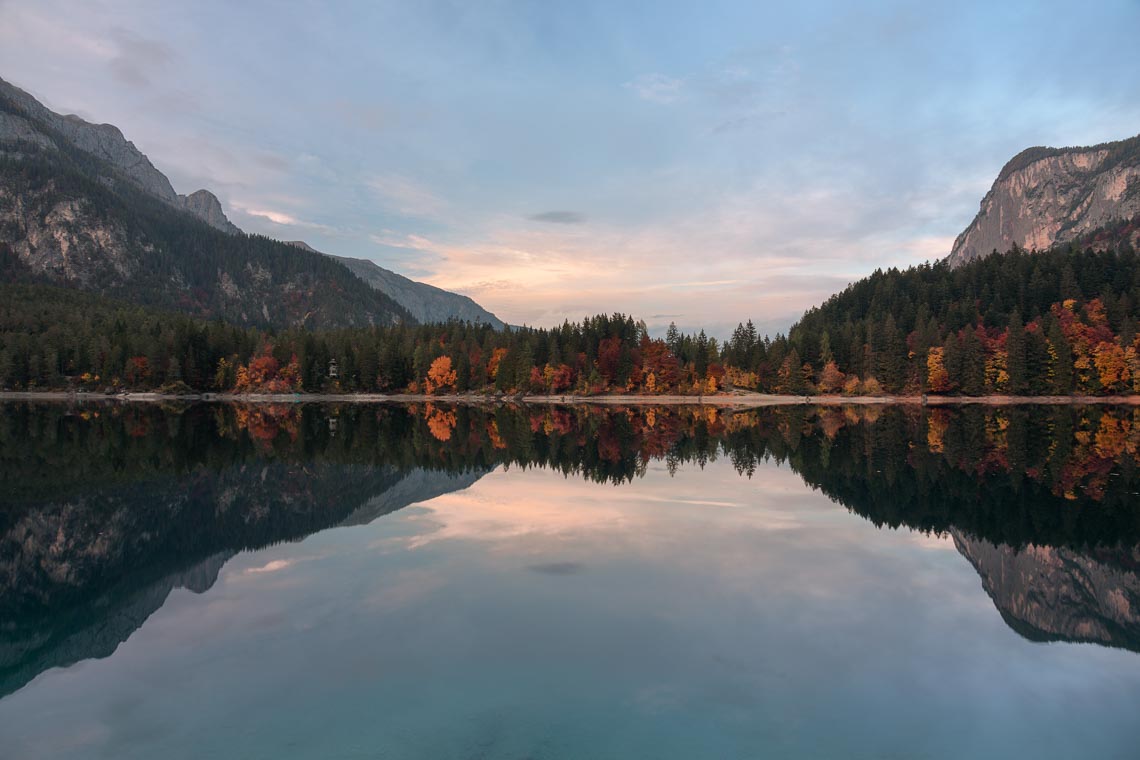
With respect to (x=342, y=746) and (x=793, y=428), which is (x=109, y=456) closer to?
(x=342, y=746)

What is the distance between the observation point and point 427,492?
32719mm

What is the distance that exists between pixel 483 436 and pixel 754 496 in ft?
110

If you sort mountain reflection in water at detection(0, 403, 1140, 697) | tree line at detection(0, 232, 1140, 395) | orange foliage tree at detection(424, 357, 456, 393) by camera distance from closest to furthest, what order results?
mountain reflection in water at detection(0, 403, 1140, 697) < tree line at detection(0, 232, 1140, 395) < orange foliage tree at detection(424, 357, 456, 393)

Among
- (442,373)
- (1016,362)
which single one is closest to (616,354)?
(442,373)

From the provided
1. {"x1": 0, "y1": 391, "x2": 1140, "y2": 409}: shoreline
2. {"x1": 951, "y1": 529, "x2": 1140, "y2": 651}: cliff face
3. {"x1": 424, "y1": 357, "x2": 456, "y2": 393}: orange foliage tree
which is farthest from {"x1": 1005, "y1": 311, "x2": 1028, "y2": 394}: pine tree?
{"x1": 951, "y1": 529, "x2": 1140, "y2": 651}: cliff face

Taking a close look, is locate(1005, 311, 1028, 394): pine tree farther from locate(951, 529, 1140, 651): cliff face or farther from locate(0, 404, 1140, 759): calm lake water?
locate(951, 529, 1140, 651): cliff face

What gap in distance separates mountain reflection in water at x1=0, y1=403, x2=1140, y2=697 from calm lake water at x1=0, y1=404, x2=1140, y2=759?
0.57 feet

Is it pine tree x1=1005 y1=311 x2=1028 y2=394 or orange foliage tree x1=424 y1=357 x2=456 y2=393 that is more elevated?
pine tree x1=1005 y1=311 x2=1028 y2=394

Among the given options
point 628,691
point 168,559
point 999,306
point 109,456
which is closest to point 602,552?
point 628,691

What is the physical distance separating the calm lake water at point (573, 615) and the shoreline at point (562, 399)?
94.4 meters

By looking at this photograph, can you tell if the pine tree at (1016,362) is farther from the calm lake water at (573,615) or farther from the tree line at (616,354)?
the calm lake water at (573,615)

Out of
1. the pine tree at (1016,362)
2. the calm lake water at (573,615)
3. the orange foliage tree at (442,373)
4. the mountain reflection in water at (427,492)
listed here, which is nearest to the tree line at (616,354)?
the orange foliage tree at (442,373)

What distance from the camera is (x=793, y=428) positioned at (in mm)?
67875

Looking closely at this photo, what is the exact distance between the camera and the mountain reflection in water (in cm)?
1669
